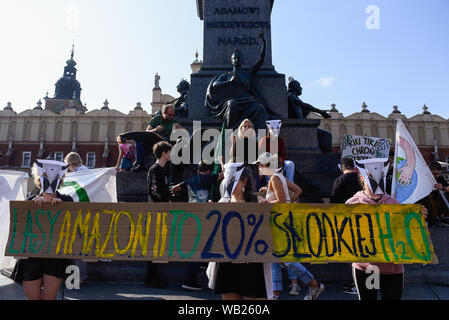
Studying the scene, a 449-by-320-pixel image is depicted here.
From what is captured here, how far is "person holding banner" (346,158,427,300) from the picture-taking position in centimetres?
282

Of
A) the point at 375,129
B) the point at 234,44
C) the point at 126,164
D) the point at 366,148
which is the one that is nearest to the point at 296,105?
the point at 366,148

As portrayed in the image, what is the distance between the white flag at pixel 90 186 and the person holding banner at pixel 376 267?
11.3ft

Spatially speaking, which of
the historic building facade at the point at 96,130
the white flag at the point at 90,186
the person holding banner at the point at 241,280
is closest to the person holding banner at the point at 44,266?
the white flag at the point at 90,186

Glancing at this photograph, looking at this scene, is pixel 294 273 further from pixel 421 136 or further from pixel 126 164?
pixel 421 136

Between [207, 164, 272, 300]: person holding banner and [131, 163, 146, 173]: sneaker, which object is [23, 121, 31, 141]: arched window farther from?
[207, 164, 272, 300]: person holding banner

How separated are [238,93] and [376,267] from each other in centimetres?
550

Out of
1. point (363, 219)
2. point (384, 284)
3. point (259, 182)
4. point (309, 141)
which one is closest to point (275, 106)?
point (309, 141)

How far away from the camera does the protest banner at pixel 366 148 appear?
763cm

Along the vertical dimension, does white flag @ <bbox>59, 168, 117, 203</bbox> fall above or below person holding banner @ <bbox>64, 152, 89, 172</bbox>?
below

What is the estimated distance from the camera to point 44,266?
3027 millimetres

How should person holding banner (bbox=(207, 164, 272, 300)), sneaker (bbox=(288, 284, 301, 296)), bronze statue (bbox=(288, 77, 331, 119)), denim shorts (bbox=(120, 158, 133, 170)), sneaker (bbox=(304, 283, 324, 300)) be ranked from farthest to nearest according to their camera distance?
bronze statue (bbox=(288, 77, 331, 119)) < denim shorts (bbox=(120, 158, 133, 170)) < sneaker (bbox=(288, 284, 301, 296)) < sneaker (bbox=(304, 283, 324, 300)) < person holding banner (bbox=(207, 164, 272, 300))

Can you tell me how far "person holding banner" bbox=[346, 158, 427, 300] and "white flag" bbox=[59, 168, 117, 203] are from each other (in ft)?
11.3

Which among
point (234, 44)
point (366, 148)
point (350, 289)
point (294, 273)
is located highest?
point (234, 44)

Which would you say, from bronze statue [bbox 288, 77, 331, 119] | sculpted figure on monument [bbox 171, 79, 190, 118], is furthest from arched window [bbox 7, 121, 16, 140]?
bronze statue [bbox 288, 77, 331, 119]
